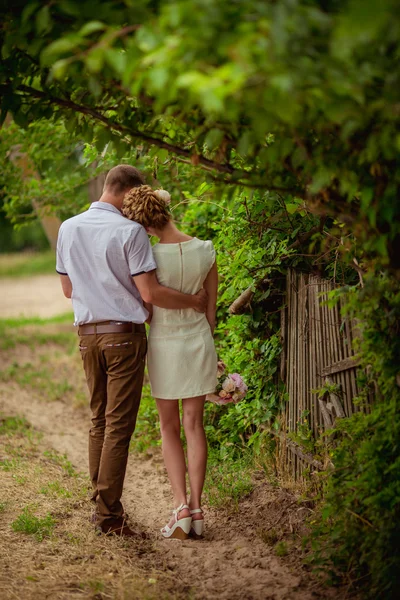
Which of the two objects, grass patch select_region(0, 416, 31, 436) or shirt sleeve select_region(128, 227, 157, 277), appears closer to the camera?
shirt sleeve select_region(128, 227, 157, 277)

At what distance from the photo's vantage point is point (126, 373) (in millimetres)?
4520

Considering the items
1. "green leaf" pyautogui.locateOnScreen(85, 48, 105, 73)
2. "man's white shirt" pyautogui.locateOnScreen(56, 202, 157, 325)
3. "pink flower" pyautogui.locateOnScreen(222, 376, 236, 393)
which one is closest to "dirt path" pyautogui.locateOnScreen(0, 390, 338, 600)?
"pink flower" pyautogui.locateOnScreen(222, 376, 236, 393)

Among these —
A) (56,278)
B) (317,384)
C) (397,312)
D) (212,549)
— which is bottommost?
(56,278)

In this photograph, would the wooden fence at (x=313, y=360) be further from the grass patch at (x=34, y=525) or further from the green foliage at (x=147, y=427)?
the green foliage at (x=147, y=427)

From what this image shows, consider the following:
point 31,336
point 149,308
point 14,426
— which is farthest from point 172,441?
point 31,336

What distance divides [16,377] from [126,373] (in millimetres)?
6135

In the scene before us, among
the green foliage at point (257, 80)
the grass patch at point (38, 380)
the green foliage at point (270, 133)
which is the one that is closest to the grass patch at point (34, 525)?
the green foliage at point (270, 133)

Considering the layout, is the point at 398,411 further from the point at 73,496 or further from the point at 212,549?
the point at 73,496

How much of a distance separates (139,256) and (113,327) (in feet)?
1.67

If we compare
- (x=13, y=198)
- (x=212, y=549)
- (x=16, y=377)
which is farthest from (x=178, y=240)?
(x=16, y=377)

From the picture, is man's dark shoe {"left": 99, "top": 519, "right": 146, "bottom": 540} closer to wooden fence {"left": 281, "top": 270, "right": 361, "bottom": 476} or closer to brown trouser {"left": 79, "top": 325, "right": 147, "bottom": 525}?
brown trouser {"left": 79, "top": 325, "right": 147, "bottom": 525}

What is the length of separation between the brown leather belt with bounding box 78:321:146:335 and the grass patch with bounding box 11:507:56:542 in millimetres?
1299

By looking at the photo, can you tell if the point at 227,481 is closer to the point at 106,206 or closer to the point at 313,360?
the point at 313,360

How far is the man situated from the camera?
4406 mm
